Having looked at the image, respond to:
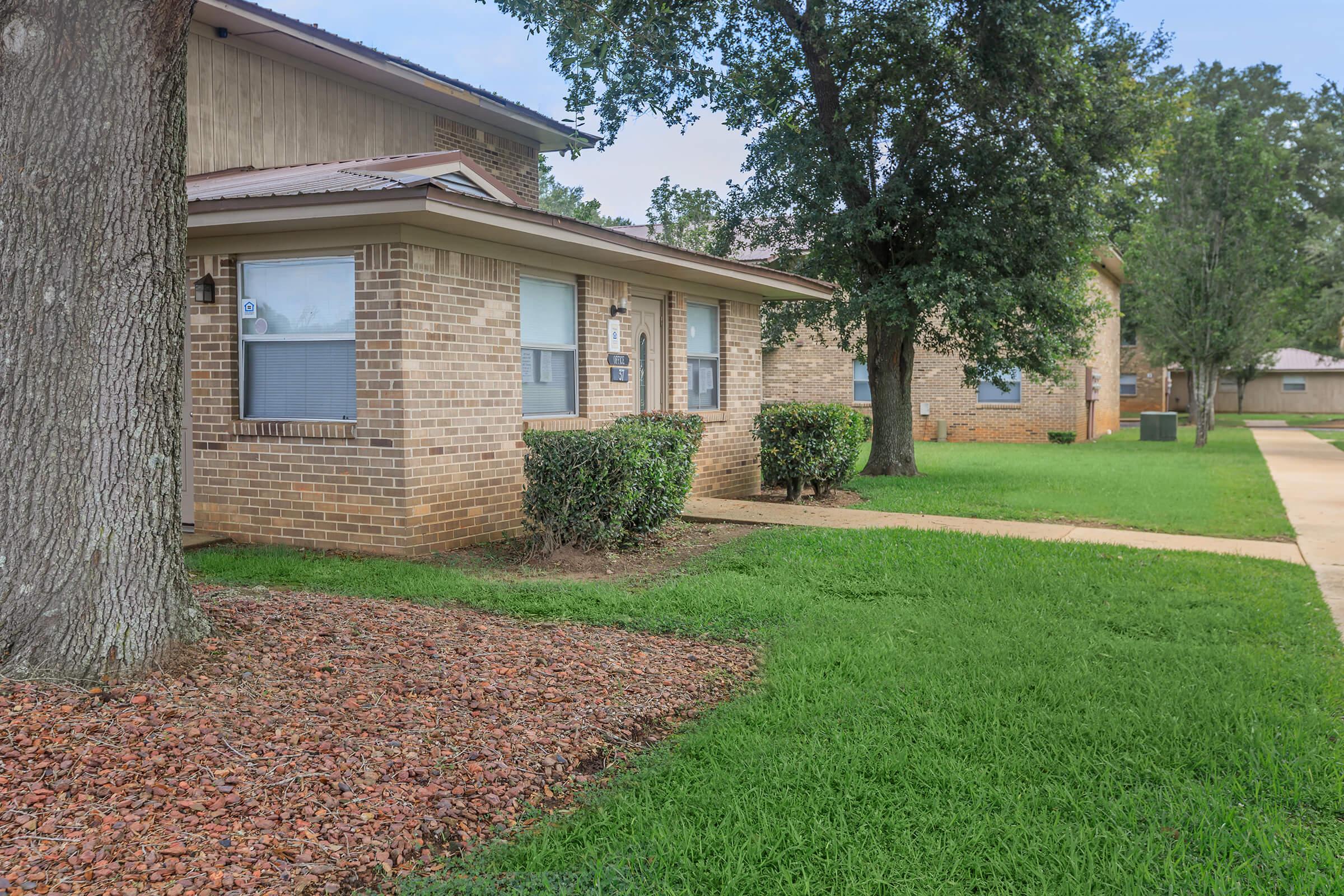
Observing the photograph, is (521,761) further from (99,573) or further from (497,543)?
(497,543)

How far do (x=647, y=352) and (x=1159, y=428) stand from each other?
22443mm

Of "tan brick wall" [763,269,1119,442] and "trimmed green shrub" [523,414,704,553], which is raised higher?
"tan brick wall" [763,269,1119,442]

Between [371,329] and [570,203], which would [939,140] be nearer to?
[371,329]

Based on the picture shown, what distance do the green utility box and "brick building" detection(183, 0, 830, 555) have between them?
863 inches

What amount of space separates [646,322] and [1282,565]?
278 inches

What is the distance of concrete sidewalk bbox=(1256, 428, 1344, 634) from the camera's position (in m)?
8.28

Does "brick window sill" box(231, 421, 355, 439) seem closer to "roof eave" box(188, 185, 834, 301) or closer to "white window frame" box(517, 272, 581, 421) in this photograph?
"roof eave" box(188, 185, 834, 301)

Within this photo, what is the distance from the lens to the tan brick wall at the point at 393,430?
8539 mm

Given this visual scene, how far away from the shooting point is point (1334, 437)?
101 ft

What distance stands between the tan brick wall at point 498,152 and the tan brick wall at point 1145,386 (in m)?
38.1

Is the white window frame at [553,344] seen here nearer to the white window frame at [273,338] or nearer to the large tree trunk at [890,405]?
→ the white window frame at [273,338]

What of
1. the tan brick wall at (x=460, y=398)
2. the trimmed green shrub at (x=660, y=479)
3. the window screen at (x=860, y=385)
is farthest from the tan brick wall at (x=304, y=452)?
the window screen at (x=860, y=385)

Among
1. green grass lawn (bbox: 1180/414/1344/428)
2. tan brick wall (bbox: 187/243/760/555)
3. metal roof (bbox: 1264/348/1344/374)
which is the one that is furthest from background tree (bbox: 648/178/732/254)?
metal roof (bbox: 1264/348/1344/374)

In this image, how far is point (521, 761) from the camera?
411 cm
